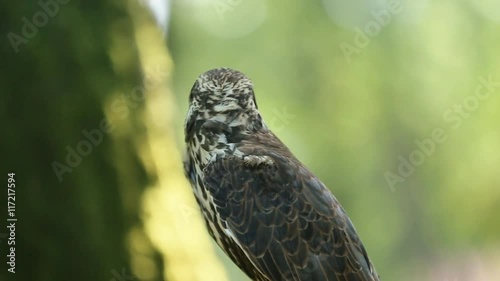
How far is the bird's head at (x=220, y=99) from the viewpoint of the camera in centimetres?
149

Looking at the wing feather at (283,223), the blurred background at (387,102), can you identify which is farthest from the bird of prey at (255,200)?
the blurred background at (387,102)

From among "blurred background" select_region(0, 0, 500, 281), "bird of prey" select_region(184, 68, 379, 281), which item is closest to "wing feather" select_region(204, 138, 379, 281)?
"bird of prey" select_region(184, 68, 379, 281)

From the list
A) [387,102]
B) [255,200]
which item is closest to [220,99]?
[255,200]

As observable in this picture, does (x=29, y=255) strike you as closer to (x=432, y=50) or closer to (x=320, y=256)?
(x=320, y=256)

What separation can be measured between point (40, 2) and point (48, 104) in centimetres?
28

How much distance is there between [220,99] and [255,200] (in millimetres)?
231

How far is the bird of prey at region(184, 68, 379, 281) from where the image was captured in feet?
4.80

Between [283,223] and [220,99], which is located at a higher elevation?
[220,99]

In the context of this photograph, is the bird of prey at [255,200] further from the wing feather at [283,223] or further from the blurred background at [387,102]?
the blurred background at [387,102]

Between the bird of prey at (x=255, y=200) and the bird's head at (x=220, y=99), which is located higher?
the bird's head at (x=220, y=99)

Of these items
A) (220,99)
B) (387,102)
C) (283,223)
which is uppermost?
(387,102)

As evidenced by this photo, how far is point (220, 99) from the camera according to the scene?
1511 mm

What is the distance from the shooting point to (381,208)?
336 cm

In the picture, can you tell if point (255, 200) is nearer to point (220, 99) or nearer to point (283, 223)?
point (283, 223)
